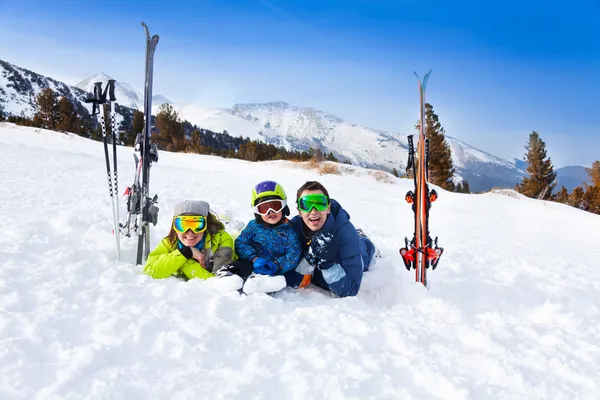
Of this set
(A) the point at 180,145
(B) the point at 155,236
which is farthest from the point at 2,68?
(B) the point at 155,236

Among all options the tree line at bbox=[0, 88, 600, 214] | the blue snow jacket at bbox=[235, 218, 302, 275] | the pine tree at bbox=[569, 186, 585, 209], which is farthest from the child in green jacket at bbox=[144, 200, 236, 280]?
the pine tree at bbox=[569, 186, 585, 209]

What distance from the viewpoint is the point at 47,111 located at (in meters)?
46.9

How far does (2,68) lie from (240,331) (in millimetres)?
128382

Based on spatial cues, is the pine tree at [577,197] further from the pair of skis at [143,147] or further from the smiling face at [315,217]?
the pair of skis at [143,147]

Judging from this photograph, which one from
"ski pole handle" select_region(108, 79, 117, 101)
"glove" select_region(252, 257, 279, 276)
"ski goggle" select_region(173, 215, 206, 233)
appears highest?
"ski pole handle" select_region(108, 79, 117, 101)

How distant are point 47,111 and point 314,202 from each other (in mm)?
53821

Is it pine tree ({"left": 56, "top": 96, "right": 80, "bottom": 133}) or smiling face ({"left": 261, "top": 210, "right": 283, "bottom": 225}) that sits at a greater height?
pine tree ({"left": 56, "top": 96, "right": 80, "bottom": 133})

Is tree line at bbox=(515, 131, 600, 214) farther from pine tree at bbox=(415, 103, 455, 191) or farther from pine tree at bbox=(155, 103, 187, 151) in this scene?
pine tree at bbox=(155, 103, 187, 151)

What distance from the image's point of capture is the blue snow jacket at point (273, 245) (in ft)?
14.0

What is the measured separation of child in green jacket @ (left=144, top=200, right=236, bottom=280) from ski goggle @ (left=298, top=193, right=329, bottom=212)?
3.22 feet

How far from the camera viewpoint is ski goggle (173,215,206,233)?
13.3 feet

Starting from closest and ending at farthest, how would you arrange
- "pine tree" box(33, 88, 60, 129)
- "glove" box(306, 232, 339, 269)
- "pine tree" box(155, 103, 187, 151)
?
"glove" box(306, 232, 339, 269), "pine tree" box(33, 88, 60, 129), "pine tree" box(155, 103, 187, 151)

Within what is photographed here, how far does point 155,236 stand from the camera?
6.11 metres

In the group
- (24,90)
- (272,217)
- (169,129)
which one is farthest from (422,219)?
(24,90)
